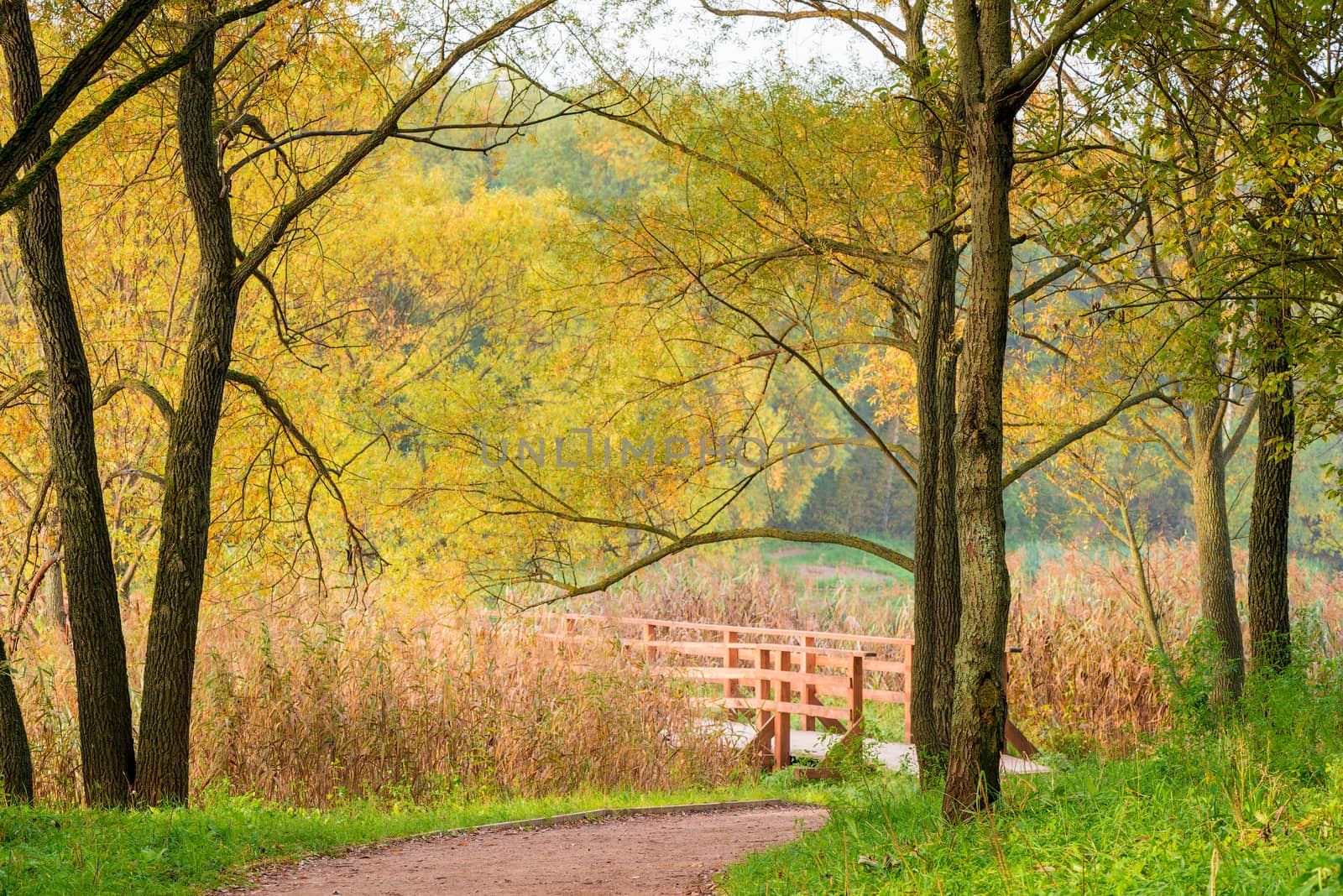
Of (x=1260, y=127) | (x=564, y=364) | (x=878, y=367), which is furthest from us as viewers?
(x=878, y=367)

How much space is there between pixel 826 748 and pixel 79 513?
7074 millimetres

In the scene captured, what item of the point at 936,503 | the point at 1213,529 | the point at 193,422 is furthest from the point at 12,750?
the point at 1213,529

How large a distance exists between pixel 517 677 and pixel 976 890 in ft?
19.9

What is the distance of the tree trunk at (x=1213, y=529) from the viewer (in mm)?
10250

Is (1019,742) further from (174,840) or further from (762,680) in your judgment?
(174,840)

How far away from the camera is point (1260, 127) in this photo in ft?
17.9

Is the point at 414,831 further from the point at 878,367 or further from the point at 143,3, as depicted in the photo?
the point at 878,367

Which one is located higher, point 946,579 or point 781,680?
point 946,579

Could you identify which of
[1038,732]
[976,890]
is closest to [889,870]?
[976,890]

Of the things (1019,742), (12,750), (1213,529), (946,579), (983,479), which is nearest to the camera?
(983,479)

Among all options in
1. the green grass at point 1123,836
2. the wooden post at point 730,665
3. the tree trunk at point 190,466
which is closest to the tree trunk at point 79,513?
the tree trunk at point 190,466

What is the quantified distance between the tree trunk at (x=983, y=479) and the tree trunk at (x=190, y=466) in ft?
15.1

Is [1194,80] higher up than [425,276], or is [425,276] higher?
[425,276]

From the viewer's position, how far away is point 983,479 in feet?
15.9
